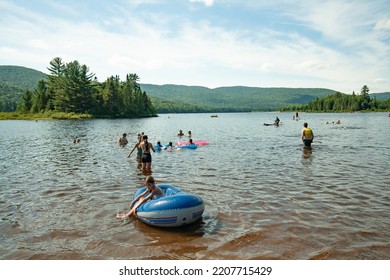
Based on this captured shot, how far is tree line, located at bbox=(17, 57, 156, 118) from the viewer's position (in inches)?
3915

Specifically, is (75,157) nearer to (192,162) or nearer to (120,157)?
(120,157)

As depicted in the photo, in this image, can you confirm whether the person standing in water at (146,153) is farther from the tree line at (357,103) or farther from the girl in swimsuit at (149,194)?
the tree line at (357,103)

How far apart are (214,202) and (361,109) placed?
18821 centimetres

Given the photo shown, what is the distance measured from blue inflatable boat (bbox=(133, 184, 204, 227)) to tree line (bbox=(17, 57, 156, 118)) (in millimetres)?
98430

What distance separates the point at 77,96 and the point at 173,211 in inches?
3918

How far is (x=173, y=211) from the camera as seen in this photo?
29.0 ft

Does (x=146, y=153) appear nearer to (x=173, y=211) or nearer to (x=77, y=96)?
(x=173, y=211)

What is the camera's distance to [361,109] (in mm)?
174000

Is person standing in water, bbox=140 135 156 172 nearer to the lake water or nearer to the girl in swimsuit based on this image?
the lake water

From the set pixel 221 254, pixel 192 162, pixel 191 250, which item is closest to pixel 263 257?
pixel 221 254

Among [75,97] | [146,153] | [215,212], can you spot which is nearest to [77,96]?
[75,97]

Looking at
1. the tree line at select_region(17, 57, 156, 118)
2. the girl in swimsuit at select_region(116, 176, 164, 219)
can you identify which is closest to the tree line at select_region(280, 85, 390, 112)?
the tree line at select_region(17, 57, 156, 118)

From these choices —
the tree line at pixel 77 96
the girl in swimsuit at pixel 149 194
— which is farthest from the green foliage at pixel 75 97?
the girl in swimsuit at pixel 149 194

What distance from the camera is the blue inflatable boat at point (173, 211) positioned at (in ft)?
29.2
